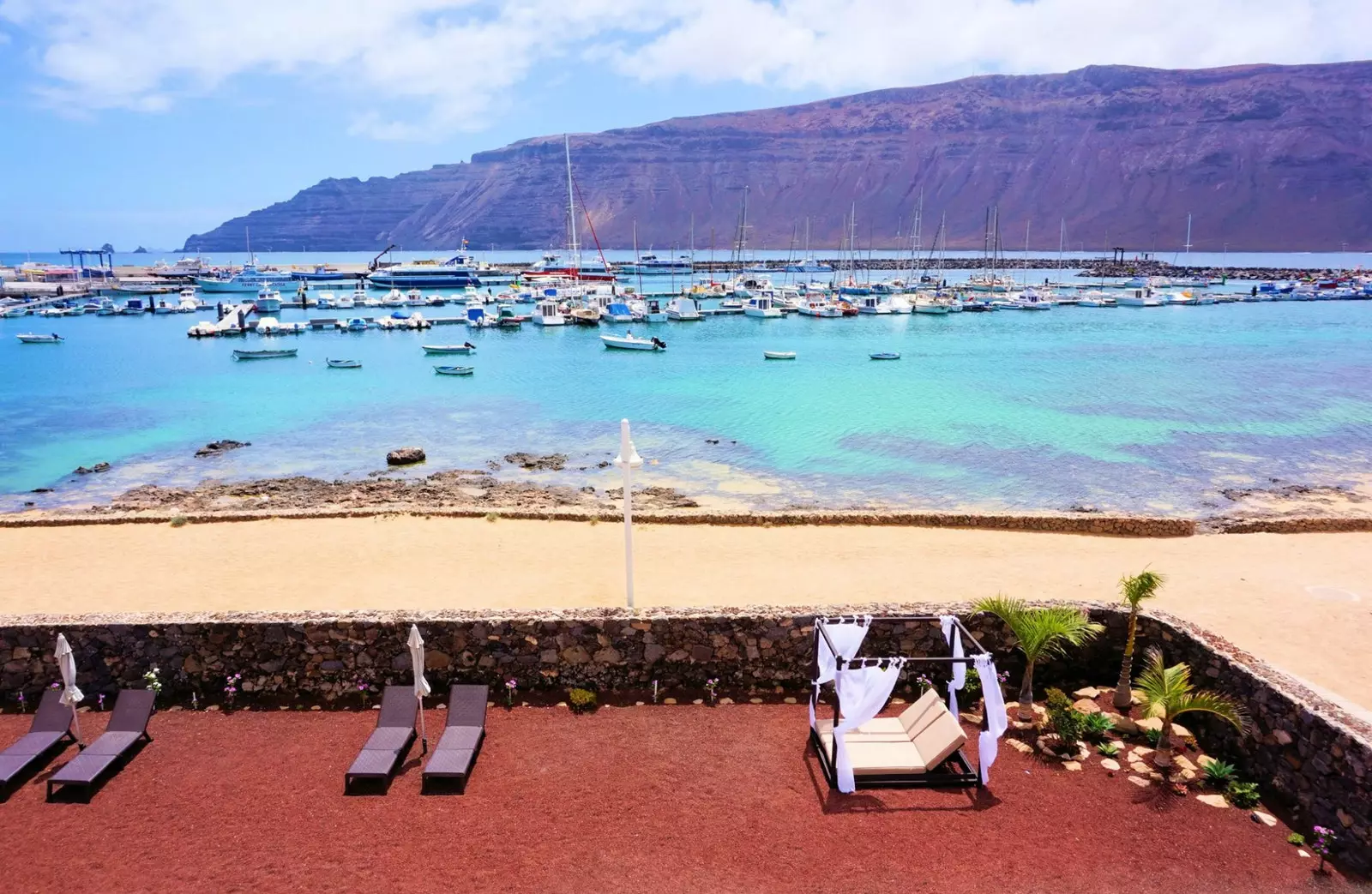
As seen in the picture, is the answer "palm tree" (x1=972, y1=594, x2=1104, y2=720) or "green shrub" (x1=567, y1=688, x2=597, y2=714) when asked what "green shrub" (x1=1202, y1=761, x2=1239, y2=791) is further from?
"green shrub" (x1=567, y1=688, x2=597, y2=714)

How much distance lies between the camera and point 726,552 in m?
17.4

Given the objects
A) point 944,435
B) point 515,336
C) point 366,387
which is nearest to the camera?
point 944,435

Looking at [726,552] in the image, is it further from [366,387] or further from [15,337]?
[15,337]

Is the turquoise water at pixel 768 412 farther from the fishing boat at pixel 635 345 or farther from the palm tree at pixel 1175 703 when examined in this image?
the palm tree at pixel 1175 703

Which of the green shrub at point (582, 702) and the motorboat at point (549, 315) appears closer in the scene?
the green shrub at point (582, 702)

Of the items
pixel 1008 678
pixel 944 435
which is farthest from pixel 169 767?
pixel 944 435

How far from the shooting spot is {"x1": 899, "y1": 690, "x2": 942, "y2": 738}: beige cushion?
31.2 feet

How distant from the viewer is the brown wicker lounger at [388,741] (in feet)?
29.1

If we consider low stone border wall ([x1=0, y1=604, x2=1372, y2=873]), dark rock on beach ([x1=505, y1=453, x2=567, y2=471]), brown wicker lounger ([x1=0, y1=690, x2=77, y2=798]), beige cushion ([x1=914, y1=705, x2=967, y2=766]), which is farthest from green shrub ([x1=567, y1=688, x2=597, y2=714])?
dark rock on beach ([x1=505, y1=453, x2=567, y2=471])

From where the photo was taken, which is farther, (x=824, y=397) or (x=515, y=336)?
(x=515, y=336)

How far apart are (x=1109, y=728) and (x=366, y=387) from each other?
46484 millimetres

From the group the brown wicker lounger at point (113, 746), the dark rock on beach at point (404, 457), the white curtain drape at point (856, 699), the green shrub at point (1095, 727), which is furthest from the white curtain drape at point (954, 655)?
the dark rock on beach at point (404, 457)

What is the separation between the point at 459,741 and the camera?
372 inches

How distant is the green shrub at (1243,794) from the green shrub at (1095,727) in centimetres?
129
